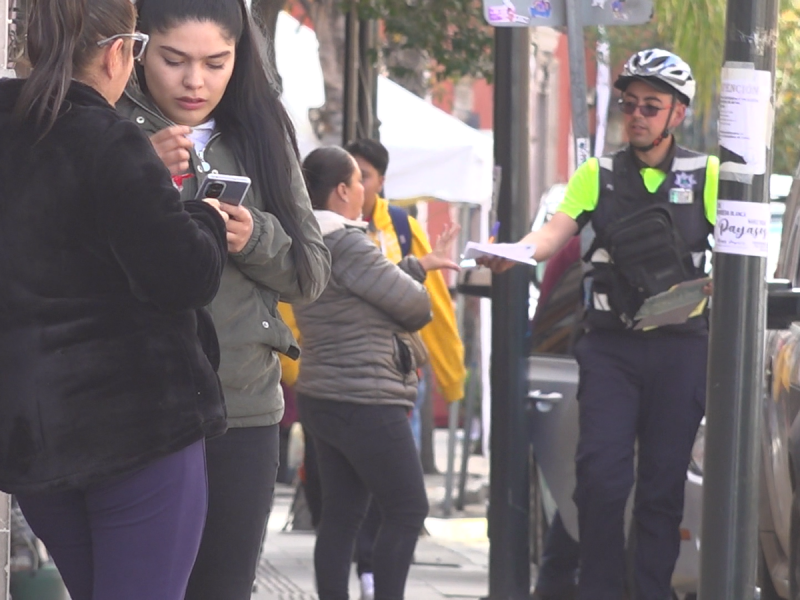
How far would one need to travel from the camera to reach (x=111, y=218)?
2.84m

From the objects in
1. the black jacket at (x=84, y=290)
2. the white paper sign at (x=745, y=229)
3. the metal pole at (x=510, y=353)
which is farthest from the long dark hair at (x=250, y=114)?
the metal pole at (x=510, y=353)

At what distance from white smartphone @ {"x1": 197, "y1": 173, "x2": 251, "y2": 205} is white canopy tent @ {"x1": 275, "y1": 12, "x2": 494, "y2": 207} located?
27.6ft

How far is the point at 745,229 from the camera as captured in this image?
4.38m

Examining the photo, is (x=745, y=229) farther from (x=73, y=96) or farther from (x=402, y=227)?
(x=402, y=227)

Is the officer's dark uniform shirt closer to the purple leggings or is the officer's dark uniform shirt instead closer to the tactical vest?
the tactical vest

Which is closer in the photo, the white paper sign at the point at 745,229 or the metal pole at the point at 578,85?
the white paper sign at the point at 745,229

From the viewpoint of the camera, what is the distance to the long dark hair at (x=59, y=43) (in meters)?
2.87

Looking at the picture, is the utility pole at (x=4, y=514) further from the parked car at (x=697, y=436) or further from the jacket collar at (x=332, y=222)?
the parked car at (x=697, y=436)

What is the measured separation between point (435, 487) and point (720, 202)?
35.7 ft

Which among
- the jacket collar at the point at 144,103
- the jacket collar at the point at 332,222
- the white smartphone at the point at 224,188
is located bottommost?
the jacket collar at the point at 332,222

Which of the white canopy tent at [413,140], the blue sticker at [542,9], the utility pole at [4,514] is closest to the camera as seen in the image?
the utility pole at [4,514]

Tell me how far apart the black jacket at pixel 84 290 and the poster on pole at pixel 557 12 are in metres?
4.16

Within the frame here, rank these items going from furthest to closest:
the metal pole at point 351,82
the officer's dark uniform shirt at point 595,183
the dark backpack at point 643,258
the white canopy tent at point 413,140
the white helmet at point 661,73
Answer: the white canopy tent at point 413,140, the metal pole at point 351,82, the white helmet at point 661,73, the officer's dark uniform shirt at point 595,183, the dark backpack at point 643,258

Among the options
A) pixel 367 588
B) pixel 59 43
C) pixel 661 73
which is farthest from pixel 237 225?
pixel 367 588
